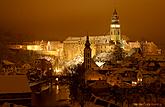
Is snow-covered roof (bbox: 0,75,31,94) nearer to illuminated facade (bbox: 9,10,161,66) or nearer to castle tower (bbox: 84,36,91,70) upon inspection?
castle tower (bbox: 84,36,91,70)

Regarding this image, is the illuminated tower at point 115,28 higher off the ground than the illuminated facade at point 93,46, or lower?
higher

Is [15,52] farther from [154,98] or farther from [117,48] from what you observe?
[154,98]

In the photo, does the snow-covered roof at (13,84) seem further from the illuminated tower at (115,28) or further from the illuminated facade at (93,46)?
the illuminated tower at (115,28)

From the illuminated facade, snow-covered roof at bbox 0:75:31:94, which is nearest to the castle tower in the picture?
the illuminated facade

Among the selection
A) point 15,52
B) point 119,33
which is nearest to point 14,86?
point 119,33

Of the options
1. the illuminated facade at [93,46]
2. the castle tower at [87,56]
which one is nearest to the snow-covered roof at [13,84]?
the castle tower at [87,56]

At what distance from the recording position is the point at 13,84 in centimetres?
1462

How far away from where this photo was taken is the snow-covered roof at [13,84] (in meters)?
14.4

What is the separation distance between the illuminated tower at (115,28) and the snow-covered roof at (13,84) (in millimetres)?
34274

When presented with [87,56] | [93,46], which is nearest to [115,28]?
[93,46]

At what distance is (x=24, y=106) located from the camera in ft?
44.1

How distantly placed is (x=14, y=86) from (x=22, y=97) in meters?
0.44

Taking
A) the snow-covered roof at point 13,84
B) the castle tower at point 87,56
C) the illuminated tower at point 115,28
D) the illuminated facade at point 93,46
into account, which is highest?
the illuminated tower at point 115,28

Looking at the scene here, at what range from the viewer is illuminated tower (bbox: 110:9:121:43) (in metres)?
49.2
